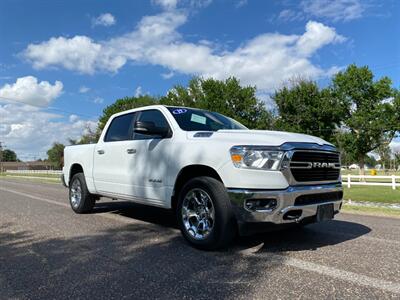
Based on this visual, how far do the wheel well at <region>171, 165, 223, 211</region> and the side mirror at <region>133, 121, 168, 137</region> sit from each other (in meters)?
0.71

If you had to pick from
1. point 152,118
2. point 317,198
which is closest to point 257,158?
point 317,198

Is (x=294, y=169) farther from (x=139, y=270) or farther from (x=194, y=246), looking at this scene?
(x=139, y=270)

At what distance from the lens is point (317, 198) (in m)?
4.87

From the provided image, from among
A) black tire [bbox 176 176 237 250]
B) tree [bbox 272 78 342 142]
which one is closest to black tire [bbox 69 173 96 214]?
black tire [bbox 176 176 237 250]

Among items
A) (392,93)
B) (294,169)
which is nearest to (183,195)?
(294,169)

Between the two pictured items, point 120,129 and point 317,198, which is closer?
point 317,198

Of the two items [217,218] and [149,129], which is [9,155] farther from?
[217,218]

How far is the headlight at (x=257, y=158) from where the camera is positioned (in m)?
4.50

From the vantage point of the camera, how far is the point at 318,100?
1684 inches

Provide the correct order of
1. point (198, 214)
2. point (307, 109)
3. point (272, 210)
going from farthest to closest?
point (307, 109) → point (198, 214) → point (272, 210)

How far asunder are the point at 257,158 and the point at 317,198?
3.27ft

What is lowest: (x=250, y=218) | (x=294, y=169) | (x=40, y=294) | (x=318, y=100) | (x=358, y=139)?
(x=40, y=294)

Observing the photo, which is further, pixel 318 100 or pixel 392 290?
pixel 318 100

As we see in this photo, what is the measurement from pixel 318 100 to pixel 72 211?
38084 millimetres
